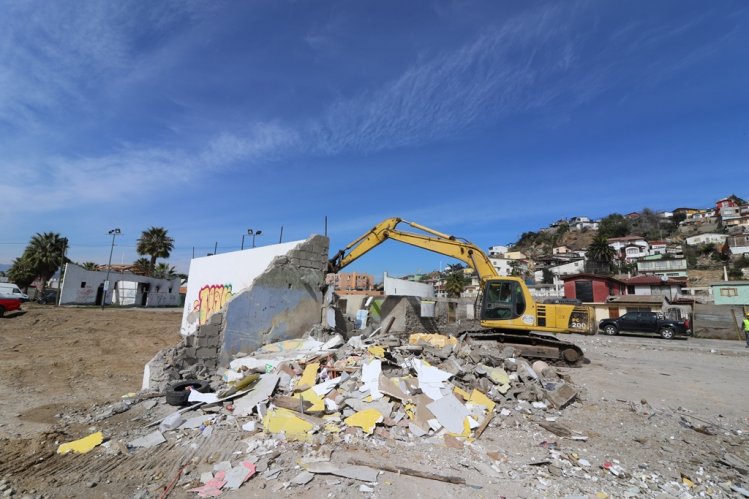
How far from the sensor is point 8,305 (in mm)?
21984

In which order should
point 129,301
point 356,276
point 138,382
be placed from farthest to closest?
point 356,276, point 129,301, point 138,382

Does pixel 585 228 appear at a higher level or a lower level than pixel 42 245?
higher

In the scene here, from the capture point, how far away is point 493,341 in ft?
40.7

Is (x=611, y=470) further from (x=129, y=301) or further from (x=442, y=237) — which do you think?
(x=129, y=301)

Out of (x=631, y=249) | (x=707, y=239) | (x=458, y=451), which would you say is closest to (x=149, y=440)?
(x=458, y=451)

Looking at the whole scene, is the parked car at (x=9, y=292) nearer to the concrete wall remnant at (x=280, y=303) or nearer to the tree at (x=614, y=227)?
the concrete wall remnant at (x=280, y=303)

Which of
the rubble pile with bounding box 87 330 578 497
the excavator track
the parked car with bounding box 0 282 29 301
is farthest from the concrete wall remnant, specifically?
the parked car with bounding box 0 282 29 301

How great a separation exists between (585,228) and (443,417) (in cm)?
12452

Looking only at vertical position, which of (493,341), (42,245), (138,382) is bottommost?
(138,382)

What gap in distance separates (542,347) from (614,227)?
10742cm

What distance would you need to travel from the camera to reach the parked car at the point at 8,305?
21695 mm

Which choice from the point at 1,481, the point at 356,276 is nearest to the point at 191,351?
the point at 1,481

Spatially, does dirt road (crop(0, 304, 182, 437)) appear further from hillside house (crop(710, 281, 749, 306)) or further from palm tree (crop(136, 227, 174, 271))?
hillside house (crop(710, 281, 749, 306))

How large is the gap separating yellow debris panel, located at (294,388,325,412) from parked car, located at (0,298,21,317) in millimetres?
24877
